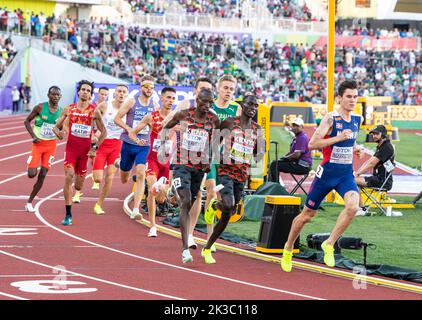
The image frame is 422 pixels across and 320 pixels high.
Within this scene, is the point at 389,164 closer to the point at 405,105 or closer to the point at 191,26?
the point at 405,105

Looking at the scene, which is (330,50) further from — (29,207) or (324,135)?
(324,135)

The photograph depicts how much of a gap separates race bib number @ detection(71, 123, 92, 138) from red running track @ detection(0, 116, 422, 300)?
122 centimetres

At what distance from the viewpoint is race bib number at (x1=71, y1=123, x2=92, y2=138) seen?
1568cm

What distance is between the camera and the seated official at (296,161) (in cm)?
1911

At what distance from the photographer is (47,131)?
16.6 meters

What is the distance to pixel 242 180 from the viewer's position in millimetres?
12219

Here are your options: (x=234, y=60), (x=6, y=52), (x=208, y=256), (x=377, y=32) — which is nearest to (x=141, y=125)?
(x=208, y=256)

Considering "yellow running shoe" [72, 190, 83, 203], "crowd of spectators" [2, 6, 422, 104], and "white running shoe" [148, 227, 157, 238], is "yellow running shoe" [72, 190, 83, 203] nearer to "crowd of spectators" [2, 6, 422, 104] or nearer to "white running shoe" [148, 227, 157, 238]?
"white running shoe" [148, 227, 157, 238]

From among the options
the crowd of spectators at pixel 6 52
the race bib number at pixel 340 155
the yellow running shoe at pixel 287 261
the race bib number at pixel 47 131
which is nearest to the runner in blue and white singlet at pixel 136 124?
the race bib number at pixel 47 131

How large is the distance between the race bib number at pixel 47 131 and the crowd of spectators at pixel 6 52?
110ft

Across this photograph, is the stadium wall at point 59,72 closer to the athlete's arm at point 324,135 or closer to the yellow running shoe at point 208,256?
the yellow running shoe at point 208,256

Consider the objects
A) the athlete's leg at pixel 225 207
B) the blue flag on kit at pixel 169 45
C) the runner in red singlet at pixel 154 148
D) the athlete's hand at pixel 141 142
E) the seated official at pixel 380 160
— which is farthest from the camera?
the blue flag on kit at pixel 169 45

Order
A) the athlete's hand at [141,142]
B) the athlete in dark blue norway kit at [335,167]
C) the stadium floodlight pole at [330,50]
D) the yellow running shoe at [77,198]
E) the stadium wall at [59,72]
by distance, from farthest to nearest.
A: the stadium wall at [59,72]
the stadium floodlight pole at [330,50]
the yellow running shoe at [77,198]
the athlete's hand at [141,142]
the athlete in dark blue norway kit at [335,167]

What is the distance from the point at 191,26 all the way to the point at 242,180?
55304 mm
